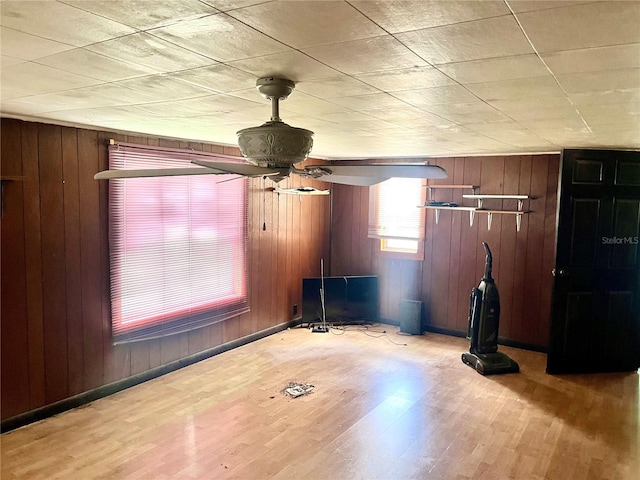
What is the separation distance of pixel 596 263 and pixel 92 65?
4.67m

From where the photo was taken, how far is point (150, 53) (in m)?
1.80

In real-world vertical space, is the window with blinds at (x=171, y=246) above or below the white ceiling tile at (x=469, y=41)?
below

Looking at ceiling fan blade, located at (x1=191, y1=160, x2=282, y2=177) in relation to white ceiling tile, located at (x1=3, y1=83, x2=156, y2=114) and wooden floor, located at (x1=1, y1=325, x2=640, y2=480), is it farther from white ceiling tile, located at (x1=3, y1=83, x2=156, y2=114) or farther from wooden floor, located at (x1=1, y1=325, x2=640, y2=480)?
wooden floor, located at (x1=1, y1=325, x2=640, y2=480)

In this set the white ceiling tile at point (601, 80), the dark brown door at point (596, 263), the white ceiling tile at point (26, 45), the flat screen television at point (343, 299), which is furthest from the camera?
the flat screen television at point (343, 299)

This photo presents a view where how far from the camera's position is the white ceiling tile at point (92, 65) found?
185 centimetres

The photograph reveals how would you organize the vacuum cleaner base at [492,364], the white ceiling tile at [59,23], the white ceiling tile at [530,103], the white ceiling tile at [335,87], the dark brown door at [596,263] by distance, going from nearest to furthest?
the white ceiling tile at [59,23] → the white ceiling tile at [335,87] → the white ceiling tile at [530,103] → the dark brown door at [596,263] → the vacuum cleaner base at [492,364]

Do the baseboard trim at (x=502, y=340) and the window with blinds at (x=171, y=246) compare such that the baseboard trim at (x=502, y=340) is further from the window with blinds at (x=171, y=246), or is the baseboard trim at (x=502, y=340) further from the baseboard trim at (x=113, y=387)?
the window with blinds at (x=171, y=246)

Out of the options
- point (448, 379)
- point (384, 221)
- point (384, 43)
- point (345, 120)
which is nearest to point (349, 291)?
point (384, 221)

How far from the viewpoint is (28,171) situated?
3.49 meters

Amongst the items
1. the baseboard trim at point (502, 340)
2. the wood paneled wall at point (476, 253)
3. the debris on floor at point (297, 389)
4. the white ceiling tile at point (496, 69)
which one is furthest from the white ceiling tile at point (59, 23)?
the baseboard trim at point (502, 340)

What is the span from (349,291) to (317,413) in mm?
2720

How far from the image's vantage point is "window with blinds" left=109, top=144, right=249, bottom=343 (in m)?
4.14

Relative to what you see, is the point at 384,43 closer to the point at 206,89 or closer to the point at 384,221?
the point at 206,89

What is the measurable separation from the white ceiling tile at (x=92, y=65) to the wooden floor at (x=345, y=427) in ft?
7.86
